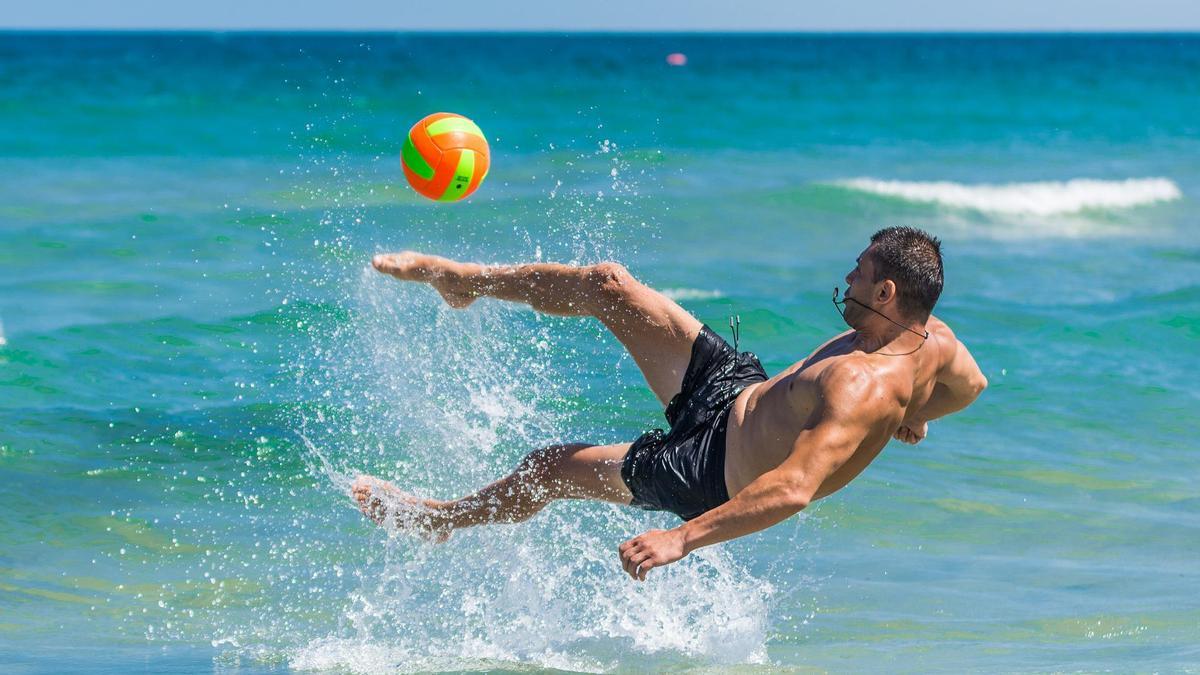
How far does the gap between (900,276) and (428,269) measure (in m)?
2.18

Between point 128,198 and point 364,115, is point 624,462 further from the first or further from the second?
point 364,115

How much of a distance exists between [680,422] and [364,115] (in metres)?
26.0

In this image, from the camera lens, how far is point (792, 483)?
4.79 m

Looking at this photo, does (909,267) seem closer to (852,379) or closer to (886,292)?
(886,292)

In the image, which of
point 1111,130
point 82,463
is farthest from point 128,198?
point 1111,130

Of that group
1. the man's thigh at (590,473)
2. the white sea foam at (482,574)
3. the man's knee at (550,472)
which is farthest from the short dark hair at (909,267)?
the white sea foam at (482,574)

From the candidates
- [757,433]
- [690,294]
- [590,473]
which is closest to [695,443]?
[757,433]

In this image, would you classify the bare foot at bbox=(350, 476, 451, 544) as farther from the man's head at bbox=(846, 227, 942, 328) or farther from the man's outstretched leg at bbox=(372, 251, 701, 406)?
the man's head at bbox=(846, 227, 942, 328)

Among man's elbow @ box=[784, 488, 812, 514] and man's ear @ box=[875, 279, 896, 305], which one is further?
man's ear @ box=[875, 279, 896, 305]

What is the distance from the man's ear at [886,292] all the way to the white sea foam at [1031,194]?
1756cm

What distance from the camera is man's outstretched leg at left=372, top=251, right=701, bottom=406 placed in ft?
19.3

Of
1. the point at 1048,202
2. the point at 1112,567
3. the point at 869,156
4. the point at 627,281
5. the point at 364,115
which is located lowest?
the point at 1112,567

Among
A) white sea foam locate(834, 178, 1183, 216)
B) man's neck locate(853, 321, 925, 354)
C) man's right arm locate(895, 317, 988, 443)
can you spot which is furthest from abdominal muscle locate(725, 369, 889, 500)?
white sea foam locate(834, 178, 1183, 216)

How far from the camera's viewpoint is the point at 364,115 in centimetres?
3078
